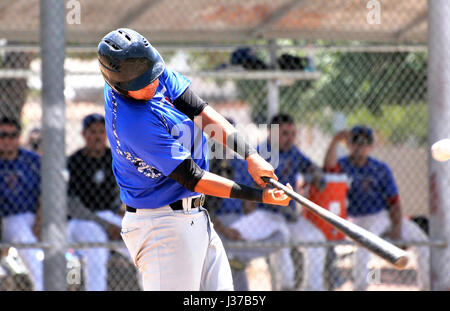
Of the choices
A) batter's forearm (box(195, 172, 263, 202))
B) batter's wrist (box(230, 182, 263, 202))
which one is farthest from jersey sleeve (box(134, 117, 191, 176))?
batter's wrist (box(230, 182, 263, 202))

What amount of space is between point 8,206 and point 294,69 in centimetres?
285

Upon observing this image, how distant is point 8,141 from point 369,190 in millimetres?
3118

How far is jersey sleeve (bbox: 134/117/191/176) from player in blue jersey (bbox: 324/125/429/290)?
10.8 feet

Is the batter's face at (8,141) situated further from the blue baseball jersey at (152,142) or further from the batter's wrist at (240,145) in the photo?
the batter's wrist at (240,145)

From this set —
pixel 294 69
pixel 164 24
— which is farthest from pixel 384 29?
pixel 164 24

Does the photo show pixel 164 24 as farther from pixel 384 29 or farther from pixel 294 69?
pixel 384 29

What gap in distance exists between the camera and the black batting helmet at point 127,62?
9.12 ft

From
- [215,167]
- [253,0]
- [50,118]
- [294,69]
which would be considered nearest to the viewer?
[50,118]

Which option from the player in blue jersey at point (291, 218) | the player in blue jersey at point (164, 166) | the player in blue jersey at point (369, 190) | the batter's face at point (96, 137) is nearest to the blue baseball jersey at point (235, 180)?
the player in blue jersey at point (291, 218)

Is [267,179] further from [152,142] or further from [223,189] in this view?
[152,142]

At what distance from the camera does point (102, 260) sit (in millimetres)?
5102

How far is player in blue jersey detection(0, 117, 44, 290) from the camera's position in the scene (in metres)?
5.21

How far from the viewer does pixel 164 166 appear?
2807mm
